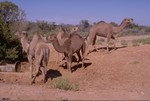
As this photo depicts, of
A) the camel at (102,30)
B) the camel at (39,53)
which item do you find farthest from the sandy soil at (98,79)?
the camel at (102,30)

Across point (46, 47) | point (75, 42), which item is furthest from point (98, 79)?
point (46, 47)

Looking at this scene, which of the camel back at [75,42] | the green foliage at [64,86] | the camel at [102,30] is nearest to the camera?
the green foliage at [64,86]

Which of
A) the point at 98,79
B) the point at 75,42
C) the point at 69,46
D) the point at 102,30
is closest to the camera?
the point at 98,79

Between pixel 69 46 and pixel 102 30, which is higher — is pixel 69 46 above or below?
below

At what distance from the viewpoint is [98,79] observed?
Result: 49.3 ft

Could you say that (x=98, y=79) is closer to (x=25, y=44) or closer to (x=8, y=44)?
(x=25, y=44)

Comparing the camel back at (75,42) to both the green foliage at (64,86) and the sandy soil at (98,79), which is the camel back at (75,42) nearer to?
the sandy soil at (98,79)

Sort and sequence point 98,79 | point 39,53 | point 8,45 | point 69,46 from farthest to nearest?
point 8,45
point 69,46
point 98,79
point 39,53

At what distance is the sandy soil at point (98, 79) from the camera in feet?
39.1

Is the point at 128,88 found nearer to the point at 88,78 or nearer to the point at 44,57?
the point at 88,78

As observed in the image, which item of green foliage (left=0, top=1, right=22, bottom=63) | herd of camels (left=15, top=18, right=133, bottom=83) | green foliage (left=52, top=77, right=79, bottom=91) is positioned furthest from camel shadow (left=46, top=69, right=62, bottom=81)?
green foliage (left=52, top=77, right=79, bottom=91)

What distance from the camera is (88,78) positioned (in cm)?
1521

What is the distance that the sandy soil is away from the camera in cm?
1191

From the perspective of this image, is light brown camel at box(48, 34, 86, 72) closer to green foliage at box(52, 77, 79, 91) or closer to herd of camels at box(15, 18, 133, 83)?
herd of camels at box(15, 18, 133, 83)
